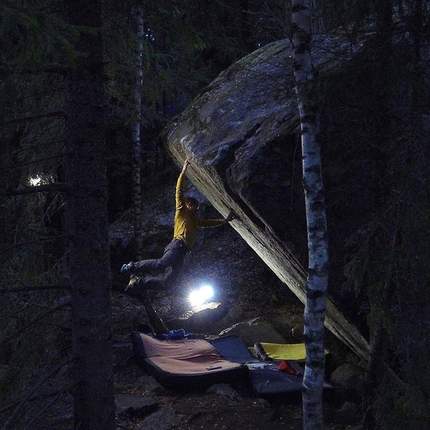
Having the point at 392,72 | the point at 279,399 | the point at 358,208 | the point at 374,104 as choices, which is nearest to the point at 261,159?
the point at 358,208

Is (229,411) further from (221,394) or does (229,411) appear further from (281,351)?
(281,351)

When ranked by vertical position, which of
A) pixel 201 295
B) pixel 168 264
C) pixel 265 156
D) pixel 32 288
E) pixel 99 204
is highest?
pixel 265 156

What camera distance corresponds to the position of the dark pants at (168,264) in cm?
896

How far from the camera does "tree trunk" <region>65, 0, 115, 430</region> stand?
15.3 feet

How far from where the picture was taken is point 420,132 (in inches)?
191

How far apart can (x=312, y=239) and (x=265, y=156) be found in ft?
5.61

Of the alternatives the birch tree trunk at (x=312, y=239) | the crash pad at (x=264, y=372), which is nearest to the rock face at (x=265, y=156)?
the birch tree trunk at (x=312, y=239)

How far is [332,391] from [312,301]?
3231mm

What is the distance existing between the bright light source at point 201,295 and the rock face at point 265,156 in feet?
13.7

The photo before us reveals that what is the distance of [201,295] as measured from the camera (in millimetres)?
12695

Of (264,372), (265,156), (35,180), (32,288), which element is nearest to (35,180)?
(35,180)

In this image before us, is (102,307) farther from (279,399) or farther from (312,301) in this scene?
(279,399)

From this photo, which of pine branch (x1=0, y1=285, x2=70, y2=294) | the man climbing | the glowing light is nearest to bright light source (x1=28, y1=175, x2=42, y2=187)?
the glowing light

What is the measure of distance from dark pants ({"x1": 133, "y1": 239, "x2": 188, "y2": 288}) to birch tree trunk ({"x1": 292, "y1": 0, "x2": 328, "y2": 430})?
12.4 feet
